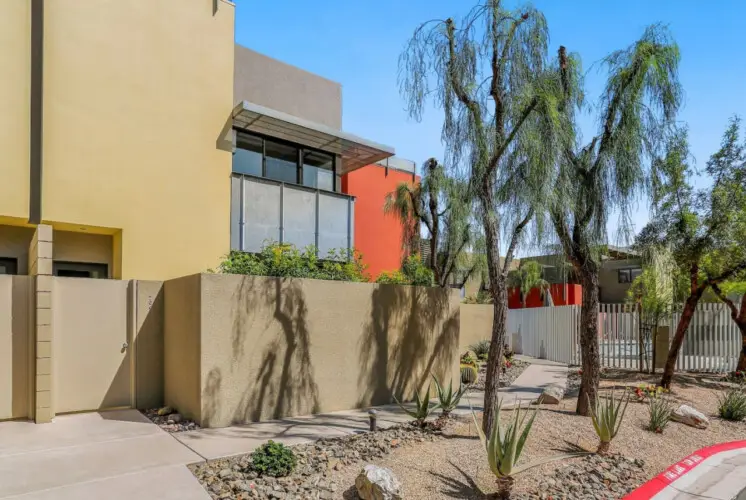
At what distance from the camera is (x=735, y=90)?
9.11 metres

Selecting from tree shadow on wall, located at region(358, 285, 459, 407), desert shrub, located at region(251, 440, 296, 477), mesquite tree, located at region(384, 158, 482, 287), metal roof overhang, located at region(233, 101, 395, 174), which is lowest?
desert shrub, located at region(251, 440, 296, 477)

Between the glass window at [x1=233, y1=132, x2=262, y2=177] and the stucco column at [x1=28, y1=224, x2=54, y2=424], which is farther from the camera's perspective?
the glass window at [x1=233, y1=132, x2=262, y2=177]

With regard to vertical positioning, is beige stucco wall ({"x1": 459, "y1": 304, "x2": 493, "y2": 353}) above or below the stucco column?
below

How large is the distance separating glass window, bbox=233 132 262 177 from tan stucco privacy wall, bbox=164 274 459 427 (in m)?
4.03

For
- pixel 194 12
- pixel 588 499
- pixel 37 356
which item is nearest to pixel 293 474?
pixel 588 499

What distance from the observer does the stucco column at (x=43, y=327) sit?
24.7 feet

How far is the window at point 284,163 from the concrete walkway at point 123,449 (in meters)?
6.10

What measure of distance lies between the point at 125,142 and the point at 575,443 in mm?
9433

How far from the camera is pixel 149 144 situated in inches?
393

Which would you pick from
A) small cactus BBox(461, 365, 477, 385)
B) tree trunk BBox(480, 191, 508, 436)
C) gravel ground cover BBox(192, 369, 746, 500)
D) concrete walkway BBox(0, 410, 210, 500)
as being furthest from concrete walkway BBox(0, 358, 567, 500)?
small cactus BBox(461, 365, 477, 385)

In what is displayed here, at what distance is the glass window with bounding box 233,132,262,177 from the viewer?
38.3 ft

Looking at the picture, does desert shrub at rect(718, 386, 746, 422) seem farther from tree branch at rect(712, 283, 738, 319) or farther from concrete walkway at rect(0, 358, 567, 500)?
tree branch at rect(712, 283, 738, 319)

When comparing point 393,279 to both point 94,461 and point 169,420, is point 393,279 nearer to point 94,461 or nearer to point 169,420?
point 169,420

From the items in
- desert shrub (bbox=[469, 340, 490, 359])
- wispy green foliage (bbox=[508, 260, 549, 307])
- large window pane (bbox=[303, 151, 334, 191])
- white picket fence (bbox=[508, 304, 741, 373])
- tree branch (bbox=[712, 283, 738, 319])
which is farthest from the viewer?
wispy green foliage (bbox=[508, 260, 549, 307])
